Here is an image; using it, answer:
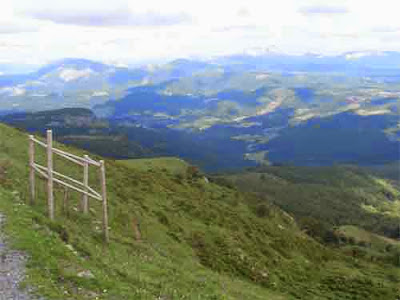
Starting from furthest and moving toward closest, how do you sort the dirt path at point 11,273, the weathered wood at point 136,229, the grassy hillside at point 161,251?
the weathered wood at point 136,229
the grassy hillside at point 161,251
the dirt path at point 11,273

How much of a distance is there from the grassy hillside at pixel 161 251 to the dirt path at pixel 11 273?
1.61 ft

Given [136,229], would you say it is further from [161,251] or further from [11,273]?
[11,273]

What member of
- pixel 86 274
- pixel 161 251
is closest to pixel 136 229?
pixel 161 251

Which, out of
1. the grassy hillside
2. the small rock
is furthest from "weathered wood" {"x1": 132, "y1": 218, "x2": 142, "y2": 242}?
the small rock

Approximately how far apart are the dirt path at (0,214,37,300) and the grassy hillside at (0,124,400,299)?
49 cm

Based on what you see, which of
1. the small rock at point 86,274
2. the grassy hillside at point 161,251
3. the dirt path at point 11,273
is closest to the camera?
the dirt path at point 11,273

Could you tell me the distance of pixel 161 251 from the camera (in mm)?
35438

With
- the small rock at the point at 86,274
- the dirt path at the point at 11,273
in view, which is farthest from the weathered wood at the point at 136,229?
the small rock at the point at 86,274

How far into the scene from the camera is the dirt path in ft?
58.2

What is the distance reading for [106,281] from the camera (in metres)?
20.2

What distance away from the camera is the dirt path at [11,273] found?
58.2 feet

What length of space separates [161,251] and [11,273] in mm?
17254

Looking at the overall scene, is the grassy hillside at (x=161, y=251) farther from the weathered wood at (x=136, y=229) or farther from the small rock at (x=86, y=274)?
the weathered wood at (x=136, y=229)

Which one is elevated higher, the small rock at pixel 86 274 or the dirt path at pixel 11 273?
the dirt path at pixel 11 273
